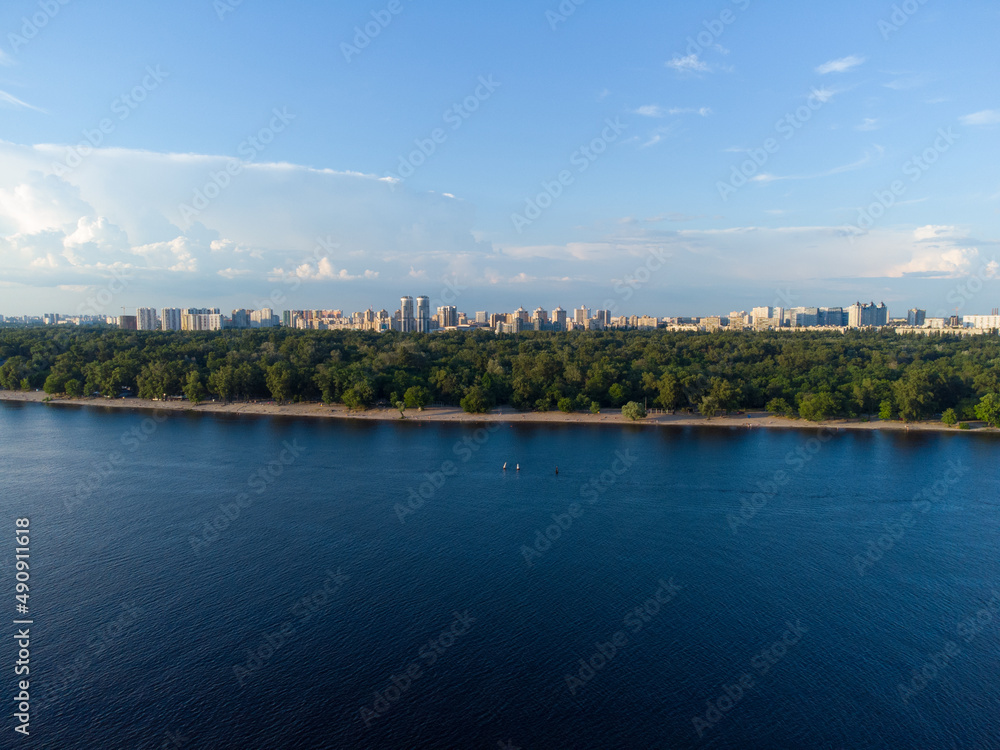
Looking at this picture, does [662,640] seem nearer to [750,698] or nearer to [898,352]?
[750,698]

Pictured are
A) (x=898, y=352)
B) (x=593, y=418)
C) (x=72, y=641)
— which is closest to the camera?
(x=72, y=641)

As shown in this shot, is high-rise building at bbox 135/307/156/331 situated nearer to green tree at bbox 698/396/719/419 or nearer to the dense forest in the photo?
the dense forest

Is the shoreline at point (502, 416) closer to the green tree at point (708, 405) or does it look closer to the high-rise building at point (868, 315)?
the green tree at point (708, 405)

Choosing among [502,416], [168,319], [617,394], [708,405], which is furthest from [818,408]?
[168,319]

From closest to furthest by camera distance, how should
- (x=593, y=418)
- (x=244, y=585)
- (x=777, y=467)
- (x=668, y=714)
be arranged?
(x=668, y=714) → (x=244, y=585) → (x=777, y=467) → (x=593, y=418)

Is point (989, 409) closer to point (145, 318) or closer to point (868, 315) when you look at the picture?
point (868, 315)

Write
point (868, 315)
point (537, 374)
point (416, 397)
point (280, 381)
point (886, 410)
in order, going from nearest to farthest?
point (886, 410), point (416, 397), point (280, 381), point (537, 374), point (868, 315)

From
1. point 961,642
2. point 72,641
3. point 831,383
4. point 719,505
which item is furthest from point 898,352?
point 72,641
